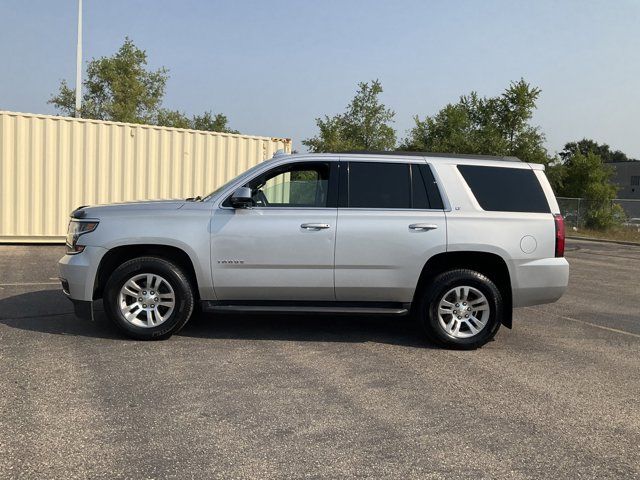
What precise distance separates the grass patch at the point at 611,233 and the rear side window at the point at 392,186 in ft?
77.7

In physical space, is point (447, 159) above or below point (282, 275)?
above

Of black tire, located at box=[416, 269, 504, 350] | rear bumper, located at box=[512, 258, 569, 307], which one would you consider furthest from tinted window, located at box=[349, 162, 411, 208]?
rear bumper, located at box=[512, 258, 569, 307]

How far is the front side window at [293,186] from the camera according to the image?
5797 mm

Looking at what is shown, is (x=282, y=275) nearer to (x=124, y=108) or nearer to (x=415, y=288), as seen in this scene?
(x=415, y=288)

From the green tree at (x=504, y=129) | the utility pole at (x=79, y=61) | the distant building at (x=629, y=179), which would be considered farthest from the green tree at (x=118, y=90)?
the distant building at (x=629, y=179)

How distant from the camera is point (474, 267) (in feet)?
19.5

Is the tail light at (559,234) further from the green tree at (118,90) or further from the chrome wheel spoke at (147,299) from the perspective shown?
the green tree at (118,90)

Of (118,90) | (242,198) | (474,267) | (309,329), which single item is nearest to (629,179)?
(118,90)

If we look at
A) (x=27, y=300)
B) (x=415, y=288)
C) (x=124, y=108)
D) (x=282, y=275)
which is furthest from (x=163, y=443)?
(x=124, y=108)

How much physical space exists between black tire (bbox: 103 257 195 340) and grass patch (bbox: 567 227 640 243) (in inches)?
990

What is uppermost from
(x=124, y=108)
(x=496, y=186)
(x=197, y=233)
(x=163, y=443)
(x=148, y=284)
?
(x=124, y=108)

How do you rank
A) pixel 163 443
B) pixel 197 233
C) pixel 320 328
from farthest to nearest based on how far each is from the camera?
1. pixel 320 328
2. pixel 197 233
3. pixel 163 443

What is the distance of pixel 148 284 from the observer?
18.5 ft

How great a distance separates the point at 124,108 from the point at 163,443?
27.5 metres
